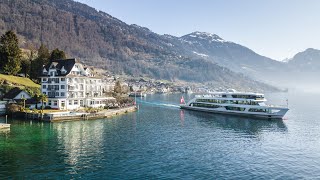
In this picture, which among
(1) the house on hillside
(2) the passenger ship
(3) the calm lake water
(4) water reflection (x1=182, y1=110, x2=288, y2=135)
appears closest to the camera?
(3) the calm lake water

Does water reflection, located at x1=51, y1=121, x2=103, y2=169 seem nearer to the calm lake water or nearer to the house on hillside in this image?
the calm lake water

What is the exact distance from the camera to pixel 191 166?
49562 millimetres

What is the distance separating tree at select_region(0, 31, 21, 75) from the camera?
12692cm

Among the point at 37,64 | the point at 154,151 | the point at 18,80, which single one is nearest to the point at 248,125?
the point at 154,151

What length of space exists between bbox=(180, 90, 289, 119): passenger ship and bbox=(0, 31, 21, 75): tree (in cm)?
8192

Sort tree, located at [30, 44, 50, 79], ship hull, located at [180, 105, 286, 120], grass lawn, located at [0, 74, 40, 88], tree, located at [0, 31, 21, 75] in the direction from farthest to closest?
tree, located at [30, 44, 50, 79] → tree, located at [0, 31, 21, 75] → grass lawn, located at [0, 74, 40, 88] → ship hull, located at [180, 105, 286, 120]

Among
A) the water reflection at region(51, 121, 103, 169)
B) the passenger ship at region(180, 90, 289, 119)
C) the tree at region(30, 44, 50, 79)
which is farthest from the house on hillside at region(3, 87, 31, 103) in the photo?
the passenger ship at region(180, 90, 289, 119)

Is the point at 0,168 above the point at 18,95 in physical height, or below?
below

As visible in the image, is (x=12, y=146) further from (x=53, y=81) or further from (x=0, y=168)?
(x=53, y=81)

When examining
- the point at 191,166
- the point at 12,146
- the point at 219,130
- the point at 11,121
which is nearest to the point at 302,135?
the point at 219,130

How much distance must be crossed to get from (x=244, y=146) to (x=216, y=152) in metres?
9.42

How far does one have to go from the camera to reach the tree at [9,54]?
4997 inches

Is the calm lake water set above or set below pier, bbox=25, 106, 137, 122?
below

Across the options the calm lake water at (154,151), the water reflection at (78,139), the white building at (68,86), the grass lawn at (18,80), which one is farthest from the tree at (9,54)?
the water reflection at (78,139)
